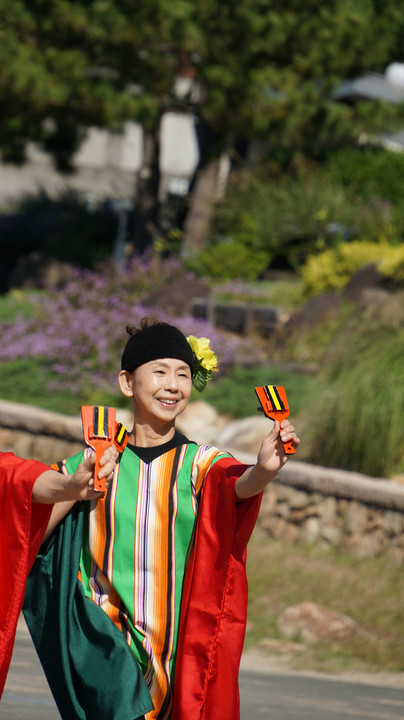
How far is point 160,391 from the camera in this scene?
3137 mm

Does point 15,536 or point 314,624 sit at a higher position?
point 15,536

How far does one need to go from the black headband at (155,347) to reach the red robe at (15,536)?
46 cm

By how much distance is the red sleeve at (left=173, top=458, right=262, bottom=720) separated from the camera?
2.91 meters

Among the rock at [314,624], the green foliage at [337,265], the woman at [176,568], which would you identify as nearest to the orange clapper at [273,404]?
the woman at [176,568]

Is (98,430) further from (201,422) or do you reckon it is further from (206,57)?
(206,57)

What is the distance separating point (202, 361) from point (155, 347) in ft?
0.72

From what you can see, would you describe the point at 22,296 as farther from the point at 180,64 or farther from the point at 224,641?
the point at 224,641

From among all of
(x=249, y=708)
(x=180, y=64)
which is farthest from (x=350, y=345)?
(x=180, y=64)

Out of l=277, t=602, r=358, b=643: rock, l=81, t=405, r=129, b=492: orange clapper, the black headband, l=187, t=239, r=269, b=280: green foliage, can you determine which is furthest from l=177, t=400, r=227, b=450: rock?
l=81, t=405, r=129, b=492: orange clapper

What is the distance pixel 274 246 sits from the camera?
53.4ft

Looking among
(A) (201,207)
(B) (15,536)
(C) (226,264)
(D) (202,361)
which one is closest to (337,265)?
(C) (226,264)

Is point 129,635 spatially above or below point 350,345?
below

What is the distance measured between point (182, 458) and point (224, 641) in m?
0.56

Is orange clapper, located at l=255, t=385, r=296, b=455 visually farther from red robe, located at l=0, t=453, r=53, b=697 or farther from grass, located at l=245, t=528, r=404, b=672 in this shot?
grass, located at l=245, t=528, r=404, b=672
